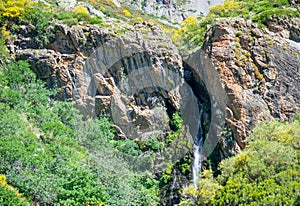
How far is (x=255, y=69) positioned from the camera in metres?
31.2

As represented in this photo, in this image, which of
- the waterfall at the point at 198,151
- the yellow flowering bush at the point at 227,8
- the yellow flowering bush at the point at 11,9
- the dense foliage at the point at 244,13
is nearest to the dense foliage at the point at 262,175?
the waterfall at the point at 198,151

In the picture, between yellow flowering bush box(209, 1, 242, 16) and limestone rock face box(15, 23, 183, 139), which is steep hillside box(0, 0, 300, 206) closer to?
limestone rock face box(15, 23, 183, 139)

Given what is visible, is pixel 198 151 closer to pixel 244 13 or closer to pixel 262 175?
pixel 262 175

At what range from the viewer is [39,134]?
28.8 meters

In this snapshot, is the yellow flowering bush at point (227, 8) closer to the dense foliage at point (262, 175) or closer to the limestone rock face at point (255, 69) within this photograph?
the limestone rock face at point (255, 69)

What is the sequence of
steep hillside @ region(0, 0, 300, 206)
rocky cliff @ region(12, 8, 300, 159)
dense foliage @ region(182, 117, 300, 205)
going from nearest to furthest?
1. dense foliage @ region(182, 117, 300, 205)
2. steep hillside @ region(0, 0, 300, 206)
3. rocky cliff @ region(12, 8, 300, 159)

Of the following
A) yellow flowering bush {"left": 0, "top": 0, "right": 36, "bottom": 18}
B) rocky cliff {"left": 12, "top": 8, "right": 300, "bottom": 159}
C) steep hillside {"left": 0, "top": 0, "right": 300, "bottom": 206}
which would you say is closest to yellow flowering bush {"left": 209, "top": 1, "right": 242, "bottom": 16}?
steep hillside {"left": 0, "top": 0, "right": 300, "bottom": 206}

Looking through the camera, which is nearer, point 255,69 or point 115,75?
point 255,69

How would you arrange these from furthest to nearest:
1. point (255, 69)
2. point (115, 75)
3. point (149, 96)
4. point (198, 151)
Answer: point (149, 96)
point (115, 75)
point (198, 151)
point (255, 69)

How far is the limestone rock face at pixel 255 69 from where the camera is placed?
2969cm

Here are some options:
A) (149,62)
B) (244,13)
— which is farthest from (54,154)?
(244,13)

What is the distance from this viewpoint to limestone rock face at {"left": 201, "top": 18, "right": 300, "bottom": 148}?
2969 centimetres

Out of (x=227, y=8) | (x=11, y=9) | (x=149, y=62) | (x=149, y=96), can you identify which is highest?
(x=11, y=9)

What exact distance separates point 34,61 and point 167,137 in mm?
12474
